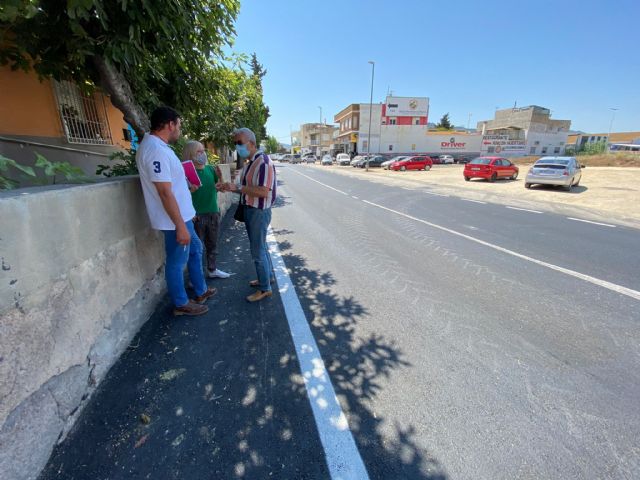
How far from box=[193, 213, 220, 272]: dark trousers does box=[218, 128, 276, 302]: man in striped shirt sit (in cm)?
74

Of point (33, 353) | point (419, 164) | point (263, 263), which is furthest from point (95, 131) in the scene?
point (419, 164)

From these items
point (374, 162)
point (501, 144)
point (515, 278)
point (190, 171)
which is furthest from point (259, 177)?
point (501, 144)

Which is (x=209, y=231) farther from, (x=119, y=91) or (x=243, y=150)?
(x=119, y=91)

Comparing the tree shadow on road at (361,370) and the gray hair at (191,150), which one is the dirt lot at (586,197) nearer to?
the tree shadow on road at (361,370)

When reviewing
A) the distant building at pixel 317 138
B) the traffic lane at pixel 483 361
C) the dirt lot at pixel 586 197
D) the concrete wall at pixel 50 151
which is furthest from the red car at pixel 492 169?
the distant building at pixel 317 138

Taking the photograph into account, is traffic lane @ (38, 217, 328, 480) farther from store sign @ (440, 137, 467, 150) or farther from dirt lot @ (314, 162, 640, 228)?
store sign @ (440, 137, 467, 150)

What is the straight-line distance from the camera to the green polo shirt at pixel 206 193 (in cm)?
385

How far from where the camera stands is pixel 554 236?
6461mm

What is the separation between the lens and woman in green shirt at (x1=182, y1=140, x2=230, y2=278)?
3.62 metres

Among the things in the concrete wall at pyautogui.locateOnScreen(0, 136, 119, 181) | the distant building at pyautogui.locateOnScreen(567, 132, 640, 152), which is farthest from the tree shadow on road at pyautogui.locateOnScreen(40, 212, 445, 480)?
the distant building at pyautogui.locateOnScreen(567, 132, 640, 152)

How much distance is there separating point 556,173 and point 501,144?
29123 millimetres

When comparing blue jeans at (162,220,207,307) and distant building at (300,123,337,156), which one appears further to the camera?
distant building at (300,123,337,156)

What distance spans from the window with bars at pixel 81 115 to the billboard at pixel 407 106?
47380 mm

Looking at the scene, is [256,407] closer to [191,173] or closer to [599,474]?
[599,474]
